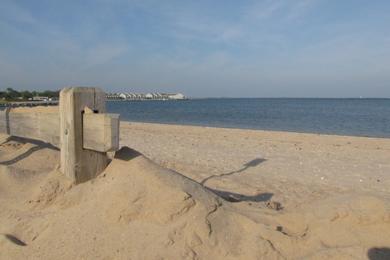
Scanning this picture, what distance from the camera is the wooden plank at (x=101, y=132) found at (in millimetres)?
3463

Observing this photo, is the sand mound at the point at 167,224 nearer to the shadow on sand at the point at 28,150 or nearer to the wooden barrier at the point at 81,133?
the wooden barrier at the point at 81,133

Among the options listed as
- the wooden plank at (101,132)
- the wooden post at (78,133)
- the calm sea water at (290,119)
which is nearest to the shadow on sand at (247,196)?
the wooden post at (78,133)

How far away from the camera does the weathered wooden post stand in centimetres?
381

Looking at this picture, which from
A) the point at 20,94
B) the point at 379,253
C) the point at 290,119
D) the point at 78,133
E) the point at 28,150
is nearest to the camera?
the point at 379,253

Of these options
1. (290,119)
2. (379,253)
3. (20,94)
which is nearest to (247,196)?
(379,253)

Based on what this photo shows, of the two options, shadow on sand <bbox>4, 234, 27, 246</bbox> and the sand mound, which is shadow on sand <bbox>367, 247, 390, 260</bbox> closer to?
the sand mound

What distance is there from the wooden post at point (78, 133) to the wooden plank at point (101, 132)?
82 millimetres

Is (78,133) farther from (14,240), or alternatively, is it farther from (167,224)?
(167,224)

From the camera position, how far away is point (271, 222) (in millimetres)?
3561

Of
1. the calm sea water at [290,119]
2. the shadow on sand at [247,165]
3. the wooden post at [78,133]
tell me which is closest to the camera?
the wooden post at [78,133]

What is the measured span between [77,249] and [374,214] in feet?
8.38

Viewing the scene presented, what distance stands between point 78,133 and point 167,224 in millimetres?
1326

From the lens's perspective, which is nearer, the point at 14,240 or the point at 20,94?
the point at 14,240

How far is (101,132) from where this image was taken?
11.7ft
